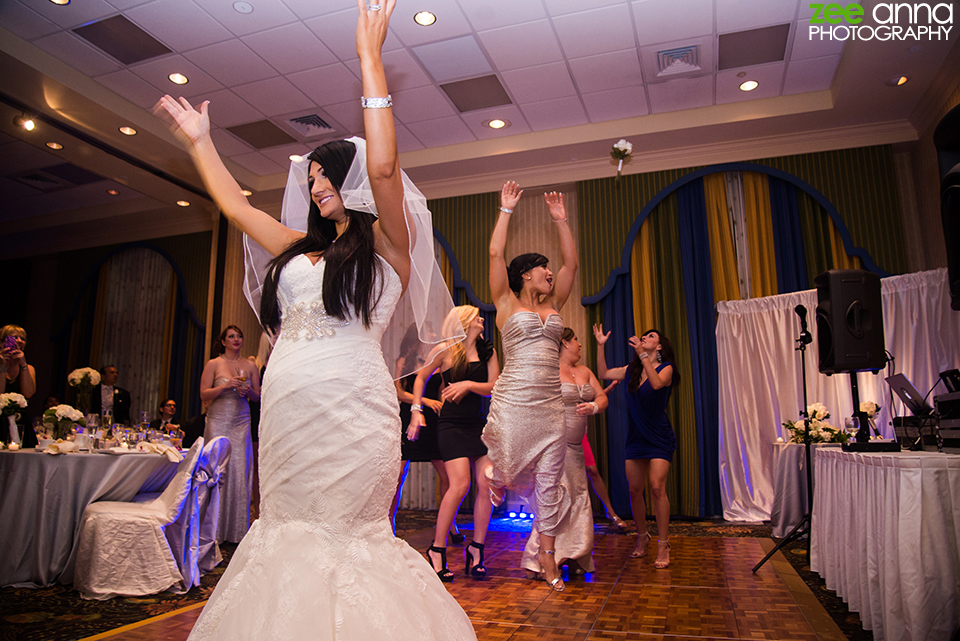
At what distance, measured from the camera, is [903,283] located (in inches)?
233

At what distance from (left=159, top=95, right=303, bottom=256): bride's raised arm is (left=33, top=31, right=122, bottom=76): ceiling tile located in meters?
4.75

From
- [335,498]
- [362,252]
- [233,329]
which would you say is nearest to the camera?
[335,498]

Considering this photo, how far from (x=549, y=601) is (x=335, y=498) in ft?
7.18

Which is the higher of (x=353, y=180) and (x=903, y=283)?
(x=903, y=283)

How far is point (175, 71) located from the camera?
6027mm

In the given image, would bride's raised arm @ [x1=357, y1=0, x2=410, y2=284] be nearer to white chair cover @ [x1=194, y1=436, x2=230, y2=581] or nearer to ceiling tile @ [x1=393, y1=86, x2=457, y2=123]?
white chair cover @ [x1=194, y1=436, x2=230, y2=581]

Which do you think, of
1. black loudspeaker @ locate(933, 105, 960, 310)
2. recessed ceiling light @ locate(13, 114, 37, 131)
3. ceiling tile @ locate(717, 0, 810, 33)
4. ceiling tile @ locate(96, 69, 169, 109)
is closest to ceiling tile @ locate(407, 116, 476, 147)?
ceiling tile @ locate(96, 69, 169, 109)

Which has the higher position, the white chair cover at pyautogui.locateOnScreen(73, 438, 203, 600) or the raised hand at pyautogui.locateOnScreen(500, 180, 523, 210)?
the raised hand at pyautogui.locateOnScreen(500, 180, 523, 210)

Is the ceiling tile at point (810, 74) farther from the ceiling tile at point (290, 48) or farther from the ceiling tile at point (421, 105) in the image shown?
the ceiling tile at point (290, 48)

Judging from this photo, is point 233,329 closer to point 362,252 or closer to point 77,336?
point 362,252

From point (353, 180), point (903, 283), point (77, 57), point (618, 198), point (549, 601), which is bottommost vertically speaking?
point (549, 601)

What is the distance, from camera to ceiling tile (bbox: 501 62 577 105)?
5.98 meters

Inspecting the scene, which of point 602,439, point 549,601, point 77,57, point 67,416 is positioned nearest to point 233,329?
point 67,416

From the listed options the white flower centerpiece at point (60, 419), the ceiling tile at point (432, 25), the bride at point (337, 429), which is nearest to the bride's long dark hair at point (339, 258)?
the bride at point (337, 429)
